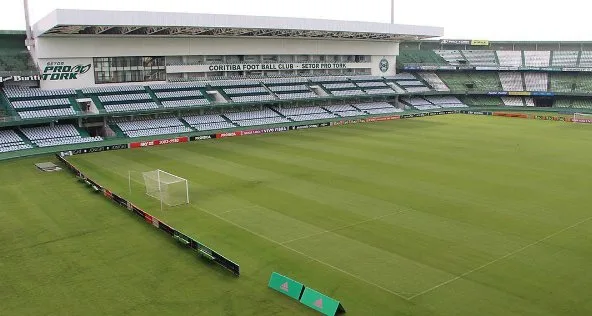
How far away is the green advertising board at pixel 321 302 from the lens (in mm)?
15164

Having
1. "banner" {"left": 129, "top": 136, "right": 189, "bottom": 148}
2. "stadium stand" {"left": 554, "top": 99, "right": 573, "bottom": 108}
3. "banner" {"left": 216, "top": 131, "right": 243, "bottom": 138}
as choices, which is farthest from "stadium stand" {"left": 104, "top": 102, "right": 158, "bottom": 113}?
"stadium stand" {"left": 554, "top": 99, "right": 573, "bottom": 108}

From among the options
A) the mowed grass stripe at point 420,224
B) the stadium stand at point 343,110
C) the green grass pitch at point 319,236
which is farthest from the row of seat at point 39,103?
the stadium stand at point 343,110

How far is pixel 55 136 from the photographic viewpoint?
48250mm

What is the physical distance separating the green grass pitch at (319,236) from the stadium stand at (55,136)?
604 centimetres

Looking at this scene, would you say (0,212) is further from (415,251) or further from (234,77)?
(234,77)

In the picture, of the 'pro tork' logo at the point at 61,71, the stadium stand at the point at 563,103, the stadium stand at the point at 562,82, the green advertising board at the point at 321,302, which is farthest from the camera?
the stadium stand at the point at 562,82

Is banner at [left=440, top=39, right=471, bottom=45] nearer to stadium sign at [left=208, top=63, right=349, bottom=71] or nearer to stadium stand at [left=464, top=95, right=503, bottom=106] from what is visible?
stadium stand at [left=464, top=95, right=503, bottom=106]

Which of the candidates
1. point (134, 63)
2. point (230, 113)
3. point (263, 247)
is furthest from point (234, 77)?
point (263, 247)

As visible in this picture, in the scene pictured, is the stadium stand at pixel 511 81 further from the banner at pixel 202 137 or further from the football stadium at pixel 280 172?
the banner at pixel 202 137

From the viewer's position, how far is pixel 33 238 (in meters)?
22.6

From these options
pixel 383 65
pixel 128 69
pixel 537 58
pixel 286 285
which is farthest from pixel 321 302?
pixel 537 58

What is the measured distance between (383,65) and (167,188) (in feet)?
193

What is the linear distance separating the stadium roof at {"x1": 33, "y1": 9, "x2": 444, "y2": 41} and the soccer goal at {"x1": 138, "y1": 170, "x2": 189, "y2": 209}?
2431cm

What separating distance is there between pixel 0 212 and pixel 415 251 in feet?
71.1
